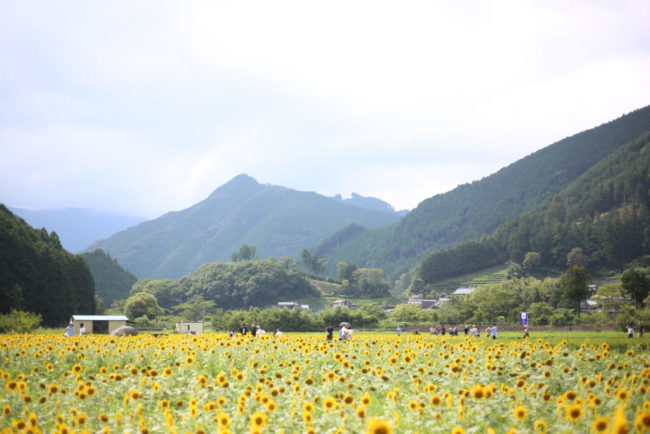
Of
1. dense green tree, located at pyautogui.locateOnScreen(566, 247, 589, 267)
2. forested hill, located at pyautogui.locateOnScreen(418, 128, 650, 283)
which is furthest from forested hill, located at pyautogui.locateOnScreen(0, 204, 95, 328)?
dense green tree, located at pyautogui.locateOnScreen(566, 247, 589, 267)

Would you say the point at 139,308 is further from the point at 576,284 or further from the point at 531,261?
the point at 531,261

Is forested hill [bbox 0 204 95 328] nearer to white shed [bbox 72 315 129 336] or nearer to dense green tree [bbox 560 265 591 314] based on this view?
white shed [bbox 72 315 129 336]

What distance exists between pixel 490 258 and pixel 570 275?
10512cm

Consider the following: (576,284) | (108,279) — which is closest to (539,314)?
(576,284)

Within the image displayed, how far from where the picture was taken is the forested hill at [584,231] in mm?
139000

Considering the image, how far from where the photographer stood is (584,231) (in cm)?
14650

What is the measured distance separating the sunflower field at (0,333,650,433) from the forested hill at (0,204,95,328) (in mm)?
48104

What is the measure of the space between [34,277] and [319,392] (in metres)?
62.7

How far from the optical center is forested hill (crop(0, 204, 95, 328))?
5697 cm

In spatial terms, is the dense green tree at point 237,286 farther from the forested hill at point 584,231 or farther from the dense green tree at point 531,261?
the dense green tree at point 531,261

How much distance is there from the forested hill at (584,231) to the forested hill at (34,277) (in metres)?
119

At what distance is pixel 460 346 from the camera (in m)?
16.0

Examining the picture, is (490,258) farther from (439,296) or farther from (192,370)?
(192,370)

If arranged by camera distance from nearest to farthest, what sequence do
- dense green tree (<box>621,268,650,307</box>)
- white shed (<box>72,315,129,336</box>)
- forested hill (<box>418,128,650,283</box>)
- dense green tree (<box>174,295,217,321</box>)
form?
white shed (<box>72,315,129,336</box>)
dense green tree (<box>621,268,650,307</box>)
dense green tree (<box>174,295,217,321</box>)
forested hill (<box>418,128,650,283</box>)
